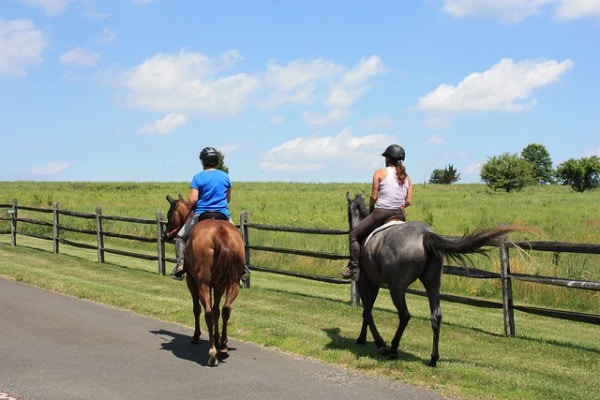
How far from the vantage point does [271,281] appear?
16609 mm

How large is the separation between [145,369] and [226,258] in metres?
1.54

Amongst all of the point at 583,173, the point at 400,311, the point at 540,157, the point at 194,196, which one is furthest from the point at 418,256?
the point at 540,157

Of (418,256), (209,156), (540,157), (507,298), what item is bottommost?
(507,298)

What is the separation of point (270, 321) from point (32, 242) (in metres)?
18.4

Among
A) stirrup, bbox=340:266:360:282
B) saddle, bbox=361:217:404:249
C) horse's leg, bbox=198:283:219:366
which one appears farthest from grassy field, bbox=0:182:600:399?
saddle, bbox=361:217:404:249

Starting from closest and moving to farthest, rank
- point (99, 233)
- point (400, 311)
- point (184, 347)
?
1. point (400, 311)
2. point (184, 347)
3. point (99, 233)

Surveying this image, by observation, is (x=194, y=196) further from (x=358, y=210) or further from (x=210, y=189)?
(x=358, y=210)

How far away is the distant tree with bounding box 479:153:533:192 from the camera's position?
3115 inches

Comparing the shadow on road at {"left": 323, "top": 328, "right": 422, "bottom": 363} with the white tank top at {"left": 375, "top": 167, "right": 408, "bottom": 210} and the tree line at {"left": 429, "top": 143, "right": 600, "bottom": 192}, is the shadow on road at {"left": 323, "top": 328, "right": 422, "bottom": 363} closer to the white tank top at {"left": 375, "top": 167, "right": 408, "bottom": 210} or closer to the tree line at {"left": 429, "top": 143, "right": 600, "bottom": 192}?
the white tank top at {"left": 375, "top": 167, "right": 408, "bottom": 210}

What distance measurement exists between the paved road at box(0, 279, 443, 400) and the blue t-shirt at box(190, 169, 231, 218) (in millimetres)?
1828

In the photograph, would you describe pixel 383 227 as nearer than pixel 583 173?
Yes

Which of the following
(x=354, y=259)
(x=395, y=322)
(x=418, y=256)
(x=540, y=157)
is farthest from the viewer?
(x=540, y=157)

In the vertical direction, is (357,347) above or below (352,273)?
below

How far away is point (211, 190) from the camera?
860cm
